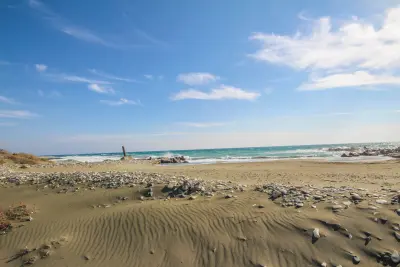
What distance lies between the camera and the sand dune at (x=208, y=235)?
6.40 m

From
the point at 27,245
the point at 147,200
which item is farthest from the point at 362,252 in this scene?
the point at 27,245

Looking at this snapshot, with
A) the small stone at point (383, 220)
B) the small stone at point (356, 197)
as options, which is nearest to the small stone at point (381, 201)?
the small stone at point (356, 197)

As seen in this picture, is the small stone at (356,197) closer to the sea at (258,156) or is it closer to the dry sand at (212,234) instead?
the dry sand at (212,234)

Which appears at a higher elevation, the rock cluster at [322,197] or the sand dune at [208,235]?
the rock cluster at [322,197]

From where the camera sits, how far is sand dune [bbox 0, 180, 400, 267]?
640 centimetres

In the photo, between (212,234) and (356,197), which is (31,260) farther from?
(356,197)

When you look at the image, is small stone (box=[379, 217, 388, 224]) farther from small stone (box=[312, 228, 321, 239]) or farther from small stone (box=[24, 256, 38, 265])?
small stone (box=[24, 256, 38, 265])

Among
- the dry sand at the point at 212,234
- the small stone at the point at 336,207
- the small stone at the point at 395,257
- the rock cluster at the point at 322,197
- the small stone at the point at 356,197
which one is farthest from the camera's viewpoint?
the small stone at the point at 356,197

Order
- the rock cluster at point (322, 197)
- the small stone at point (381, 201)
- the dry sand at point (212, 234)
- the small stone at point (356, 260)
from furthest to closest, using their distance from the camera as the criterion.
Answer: the rock cluster at point (322, 197)
the small stone at point (381, 201)
the dry sand at point (212, 234)
the small stone at point (356, 260)

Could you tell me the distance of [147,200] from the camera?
9984 mm

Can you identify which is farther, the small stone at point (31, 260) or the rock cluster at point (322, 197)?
the rock cluster at point (322, 197)

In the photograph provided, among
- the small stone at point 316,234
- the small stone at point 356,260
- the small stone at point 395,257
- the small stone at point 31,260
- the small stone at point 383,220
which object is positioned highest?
the small stone at point 383,220

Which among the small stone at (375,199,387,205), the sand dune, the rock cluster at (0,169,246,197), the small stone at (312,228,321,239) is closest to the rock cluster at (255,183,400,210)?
the small stone at (375,199,387,205)

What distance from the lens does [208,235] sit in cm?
729
